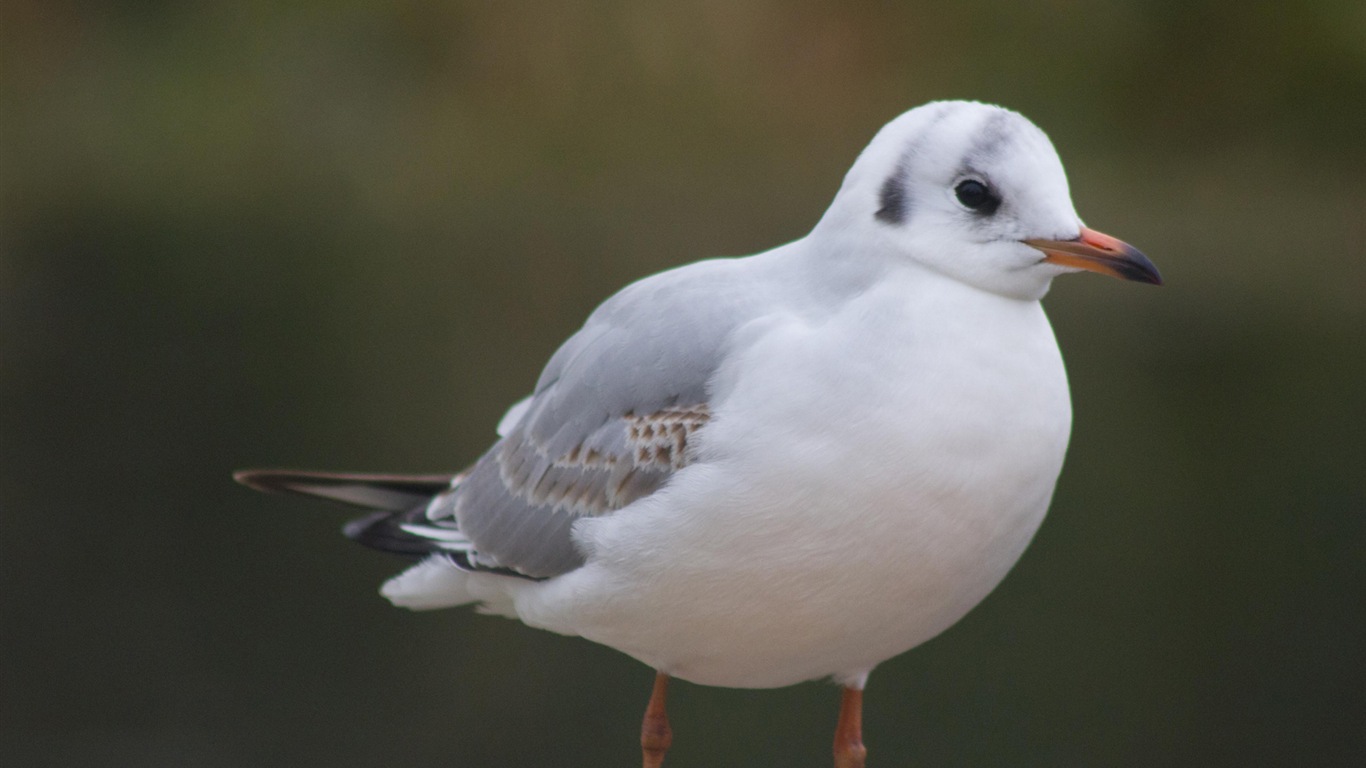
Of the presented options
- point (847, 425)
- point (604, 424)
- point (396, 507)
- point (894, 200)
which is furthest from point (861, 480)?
point (396, 507)

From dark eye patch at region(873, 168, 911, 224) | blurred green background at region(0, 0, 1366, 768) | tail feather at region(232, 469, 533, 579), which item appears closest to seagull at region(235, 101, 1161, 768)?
dark eye patch at region(873, 168, 911, 224)

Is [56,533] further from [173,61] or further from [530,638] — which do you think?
[173,61]

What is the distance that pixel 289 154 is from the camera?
8984 millimetres

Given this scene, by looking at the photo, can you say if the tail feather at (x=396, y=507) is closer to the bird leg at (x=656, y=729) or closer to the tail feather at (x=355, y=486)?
the tail feather at (x=355, y=486)

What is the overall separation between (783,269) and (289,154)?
23.4 ft

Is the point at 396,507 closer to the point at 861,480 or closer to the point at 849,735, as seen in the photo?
the point at 849,735

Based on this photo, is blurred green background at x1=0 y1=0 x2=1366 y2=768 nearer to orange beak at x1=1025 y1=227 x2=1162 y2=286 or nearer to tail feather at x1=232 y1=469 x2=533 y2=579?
tail feather at x1=232 y1=469 x2=533 y2=579

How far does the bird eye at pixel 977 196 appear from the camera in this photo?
2104 mm

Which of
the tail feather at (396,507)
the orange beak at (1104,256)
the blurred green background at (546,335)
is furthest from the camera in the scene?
the blurred green background at (546,335)

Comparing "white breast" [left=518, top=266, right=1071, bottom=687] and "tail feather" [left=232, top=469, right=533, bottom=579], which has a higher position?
"white breast" [left=518, top=266, right=1071, bottom=687]

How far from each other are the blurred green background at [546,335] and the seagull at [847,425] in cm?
228

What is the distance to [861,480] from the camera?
6.83ft

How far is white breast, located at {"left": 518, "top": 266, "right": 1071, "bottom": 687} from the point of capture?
A: 2078 millimetres

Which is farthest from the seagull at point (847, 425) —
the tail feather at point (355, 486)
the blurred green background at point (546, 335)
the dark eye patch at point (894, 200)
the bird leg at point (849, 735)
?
the blurred green background at point (546, 335)
